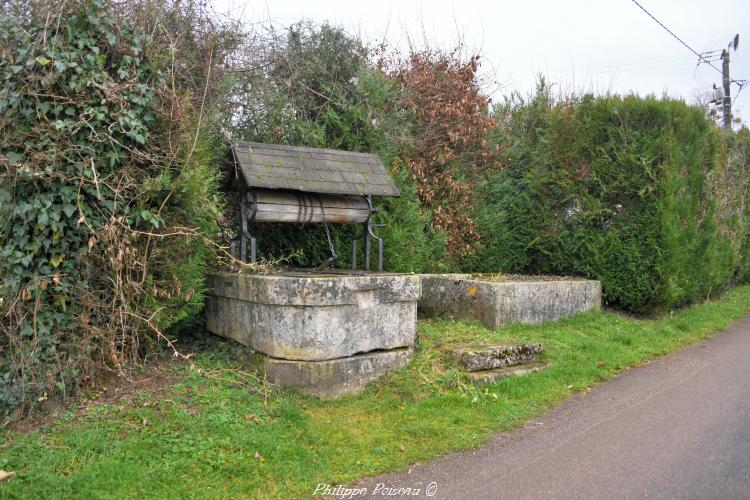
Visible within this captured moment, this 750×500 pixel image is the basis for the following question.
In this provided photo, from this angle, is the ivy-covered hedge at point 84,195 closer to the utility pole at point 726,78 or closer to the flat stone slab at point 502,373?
the flat stone slab at point 502,373

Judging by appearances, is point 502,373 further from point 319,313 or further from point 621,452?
point 319,313

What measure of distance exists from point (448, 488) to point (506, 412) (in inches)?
56.7

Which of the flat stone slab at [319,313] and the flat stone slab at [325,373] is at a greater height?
the flat stone slab at [319,313]

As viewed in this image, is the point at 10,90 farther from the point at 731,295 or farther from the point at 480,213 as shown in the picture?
the point at 731,295

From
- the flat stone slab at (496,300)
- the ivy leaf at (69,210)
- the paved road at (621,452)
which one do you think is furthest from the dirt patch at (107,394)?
the flat stone slab at (496,300)

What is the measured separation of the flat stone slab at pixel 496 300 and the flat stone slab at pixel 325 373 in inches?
102

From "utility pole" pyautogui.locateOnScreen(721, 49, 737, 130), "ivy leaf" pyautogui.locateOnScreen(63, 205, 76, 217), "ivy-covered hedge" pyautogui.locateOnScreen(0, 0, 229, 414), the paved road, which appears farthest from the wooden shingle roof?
"utility pole" pyautogui.locateOnScreen(721, 49, 737, 130)

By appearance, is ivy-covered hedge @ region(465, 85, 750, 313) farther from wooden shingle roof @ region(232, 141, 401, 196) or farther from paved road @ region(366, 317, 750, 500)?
wooden shingle roof @ region(232, 141, 401, 196)

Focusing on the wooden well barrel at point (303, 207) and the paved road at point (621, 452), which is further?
the wooden well barrel at point (303, 207)

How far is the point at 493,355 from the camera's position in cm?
598

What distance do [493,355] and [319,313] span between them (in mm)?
1889

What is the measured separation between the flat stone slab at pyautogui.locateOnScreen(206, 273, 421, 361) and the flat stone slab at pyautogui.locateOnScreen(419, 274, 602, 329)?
207cm

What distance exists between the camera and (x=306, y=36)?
330 inches

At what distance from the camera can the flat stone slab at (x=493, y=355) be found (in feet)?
19.2
